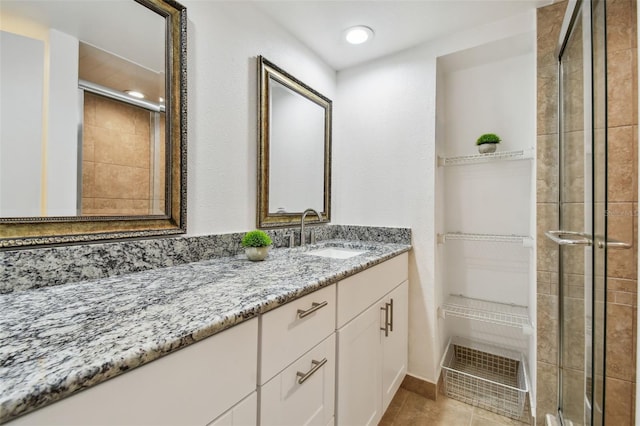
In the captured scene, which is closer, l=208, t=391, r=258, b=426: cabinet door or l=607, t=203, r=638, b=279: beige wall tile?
l=208, t=391, r=258, b=426: cabinet door

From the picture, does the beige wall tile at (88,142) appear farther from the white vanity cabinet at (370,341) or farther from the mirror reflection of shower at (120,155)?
the white vanity cabinet at (370,341)

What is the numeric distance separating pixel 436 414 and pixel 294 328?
1.35 metres

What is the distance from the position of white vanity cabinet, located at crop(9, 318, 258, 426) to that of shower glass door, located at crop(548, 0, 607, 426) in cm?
117

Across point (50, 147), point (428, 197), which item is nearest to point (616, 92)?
point (428, 197)

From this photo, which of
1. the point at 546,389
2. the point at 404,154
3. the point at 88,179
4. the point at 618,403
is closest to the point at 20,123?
the point at 88,179

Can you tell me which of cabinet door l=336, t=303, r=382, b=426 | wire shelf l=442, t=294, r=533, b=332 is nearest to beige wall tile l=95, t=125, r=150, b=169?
cabinet door l=336, t=303, r=382, b=426

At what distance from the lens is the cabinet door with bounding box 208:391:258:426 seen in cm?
67

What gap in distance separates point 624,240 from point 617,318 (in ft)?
0.89

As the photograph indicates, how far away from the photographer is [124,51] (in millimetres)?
1075

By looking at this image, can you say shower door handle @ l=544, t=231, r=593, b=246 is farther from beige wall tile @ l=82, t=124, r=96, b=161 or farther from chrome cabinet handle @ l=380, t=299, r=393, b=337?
beige wall tile @ l=82, t=124, r=96, b=161

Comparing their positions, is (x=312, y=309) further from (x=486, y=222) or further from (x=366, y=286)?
(x=486, y=222)

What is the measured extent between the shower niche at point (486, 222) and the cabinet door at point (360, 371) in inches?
27.5

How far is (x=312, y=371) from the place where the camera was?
96 centimetres

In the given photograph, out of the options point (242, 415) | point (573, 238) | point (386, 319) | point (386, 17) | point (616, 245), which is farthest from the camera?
point (386, 17)
